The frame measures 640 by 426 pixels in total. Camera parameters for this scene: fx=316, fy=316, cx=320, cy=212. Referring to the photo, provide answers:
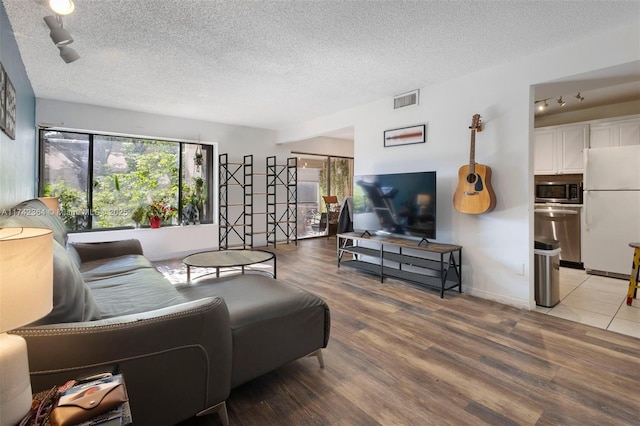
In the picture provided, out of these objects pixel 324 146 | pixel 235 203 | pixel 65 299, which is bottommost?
pixel 65 299

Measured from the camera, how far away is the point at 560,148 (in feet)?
16.2

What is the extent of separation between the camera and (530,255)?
317 centimetres

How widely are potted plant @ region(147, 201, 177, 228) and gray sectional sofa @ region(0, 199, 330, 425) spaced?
3224 mm

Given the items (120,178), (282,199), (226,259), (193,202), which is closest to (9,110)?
(226,259)

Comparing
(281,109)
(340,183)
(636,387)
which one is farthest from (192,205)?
(636,387)

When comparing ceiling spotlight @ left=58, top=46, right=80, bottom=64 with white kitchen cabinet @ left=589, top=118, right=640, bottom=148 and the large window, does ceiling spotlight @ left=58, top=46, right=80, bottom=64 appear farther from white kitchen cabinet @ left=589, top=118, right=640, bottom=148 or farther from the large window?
white kitchen cabinet @ left=589, top=118, right=640, bottom=148

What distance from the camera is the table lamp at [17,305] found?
0.87 meters

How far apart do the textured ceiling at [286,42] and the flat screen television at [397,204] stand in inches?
46.6

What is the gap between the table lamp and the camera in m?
0.87

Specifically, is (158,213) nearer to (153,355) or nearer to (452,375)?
(153,355)

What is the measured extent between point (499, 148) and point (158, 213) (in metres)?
5.27

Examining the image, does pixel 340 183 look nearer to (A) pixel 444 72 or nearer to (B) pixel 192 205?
(B) pixel 192 205

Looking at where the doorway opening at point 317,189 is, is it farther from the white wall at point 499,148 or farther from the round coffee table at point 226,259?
the round coffee table at point 226,259

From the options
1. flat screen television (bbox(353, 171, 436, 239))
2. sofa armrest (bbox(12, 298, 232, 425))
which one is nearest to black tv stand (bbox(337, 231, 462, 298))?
flat screen television (bbox(353, 171, 436, 239))
